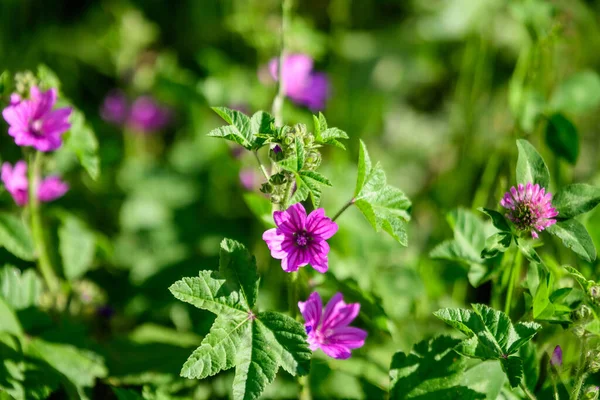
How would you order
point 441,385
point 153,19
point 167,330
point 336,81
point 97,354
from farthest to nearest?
point 153,19 < point 336,81 < point 167,330 < point 97,354 < point 441,385

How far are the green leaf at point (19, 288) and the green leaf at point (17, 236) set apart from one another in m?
0.09

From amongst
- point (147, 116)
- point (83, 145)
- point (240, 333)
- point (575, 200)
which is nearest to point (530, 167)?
point (575, 200)

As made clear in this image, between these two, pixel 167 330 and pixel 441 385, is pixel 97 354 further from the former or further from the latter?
pixel 441 385

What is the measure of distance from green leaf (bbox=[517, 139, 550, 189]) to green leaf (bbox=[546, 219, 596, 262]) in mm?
137

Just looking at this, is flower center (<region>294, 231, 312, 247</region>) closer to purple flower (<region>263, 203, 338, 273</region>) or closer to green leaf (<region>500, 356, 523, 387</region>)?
purple flower (<region>263, 203, 338, 273</region>)

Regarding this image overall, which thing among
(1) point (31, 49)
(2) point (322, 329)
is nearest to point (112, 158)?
(2) point (322, 329)

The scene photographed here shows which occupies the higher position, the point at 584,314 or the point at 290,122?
the point at 290,122

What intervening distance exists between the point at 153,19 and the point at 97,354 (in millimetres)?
→ 3010

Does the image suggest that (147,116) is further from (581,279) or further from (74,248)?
(581,279)

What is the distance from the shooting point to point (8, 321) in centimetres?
221

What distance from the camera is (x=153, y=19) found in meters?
4.62

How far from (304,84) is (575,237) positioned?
200cm

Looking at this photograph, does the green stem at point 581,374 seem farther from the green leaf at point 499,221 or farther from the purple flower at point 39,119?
the purple flower at point 39,119

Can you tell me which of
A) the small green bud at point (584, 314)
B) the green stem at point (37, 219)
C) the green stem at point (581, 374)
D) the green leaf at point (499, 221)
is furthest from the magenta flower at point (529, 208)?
the green stem at point (37, 219)
